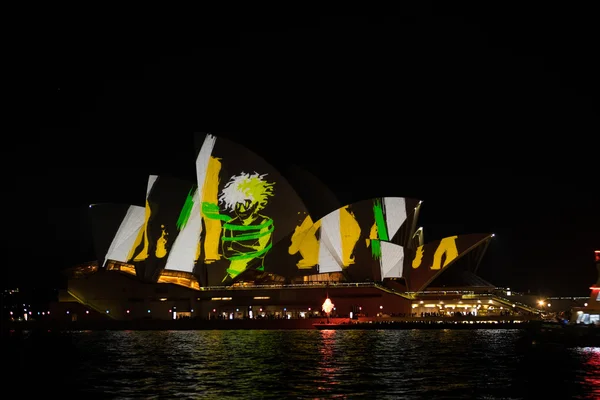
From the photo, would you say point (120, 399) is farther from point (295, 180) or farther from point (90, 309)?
point (90, 309)

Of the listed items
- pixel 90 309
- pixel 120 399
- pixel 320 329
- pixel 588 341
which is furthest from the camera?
pixel 90 309

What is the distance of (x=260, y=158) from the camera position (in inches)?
2847

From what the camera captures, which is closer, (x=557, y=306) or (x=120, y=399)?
(x=120, y=399)

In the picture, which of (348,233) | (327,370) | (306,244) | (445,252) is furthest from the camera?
(306,244)

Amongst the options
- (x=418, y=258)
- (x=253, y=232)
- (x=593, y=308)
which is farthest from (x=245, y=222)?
(x=593, y=308)

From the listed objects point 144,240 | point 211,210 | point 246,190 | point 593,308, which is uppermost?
point 246,190

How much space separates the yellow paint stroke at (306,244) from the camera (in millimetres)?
74375

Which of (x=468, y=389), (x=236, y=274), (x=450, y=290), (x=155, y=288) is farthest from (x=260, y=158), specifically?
(x=468, y=389)

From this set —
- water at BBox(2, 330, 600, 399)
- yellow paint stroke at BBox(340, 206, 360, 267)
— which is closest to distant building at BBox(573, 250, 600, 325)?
water at BBox(2, 330, 600, 399)

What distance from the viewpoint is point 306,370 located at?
100ft

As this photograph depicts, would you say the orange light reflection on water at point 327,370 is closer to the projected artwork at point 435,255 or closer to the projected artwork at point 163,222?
the projected artwork at point 435,255

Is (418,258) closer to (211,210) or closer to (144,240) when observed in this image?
(211,210)

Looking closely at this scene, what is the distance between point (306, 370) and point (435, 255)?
45447 mm

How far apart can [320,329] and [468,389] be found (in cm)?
4651
